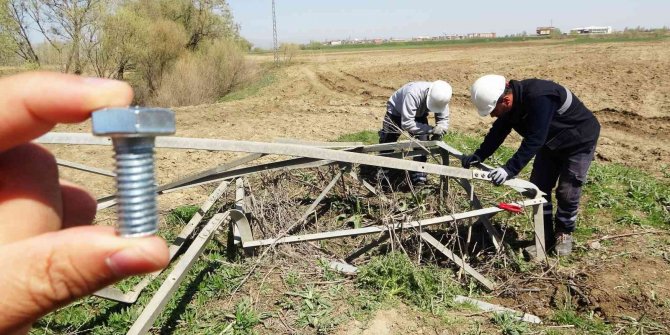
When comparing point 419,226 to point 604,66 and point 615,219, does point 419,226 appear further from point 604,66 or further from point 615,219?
point 604,66

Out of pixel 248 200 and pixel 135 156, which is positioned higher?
pixel 135 156

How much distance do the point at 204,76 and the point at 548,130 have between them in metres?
17.9

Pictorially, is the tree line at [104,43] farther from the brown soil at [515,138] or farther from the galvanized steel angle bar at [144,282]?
the galvanized steel angle bar at [144,282]

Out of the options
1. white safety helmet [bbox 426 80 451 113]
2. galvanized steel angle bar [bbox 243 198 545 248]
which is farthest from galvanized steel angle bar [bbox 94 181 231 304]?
white safety helmet [bbox 426 80 451 113]

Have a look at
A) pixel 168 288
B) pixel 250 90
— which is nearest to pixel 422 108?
pixel 168 288

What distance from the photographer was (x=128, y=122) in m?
0.55

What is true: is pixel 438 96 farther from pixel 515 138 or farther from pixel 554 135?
pixel 515 138

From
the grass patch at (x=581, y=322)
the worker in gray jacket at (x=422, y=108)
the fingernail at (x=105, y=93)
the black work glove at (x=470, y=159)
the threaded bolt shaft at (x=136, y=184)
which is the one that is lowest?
the grass patch at (x=581, y=322)

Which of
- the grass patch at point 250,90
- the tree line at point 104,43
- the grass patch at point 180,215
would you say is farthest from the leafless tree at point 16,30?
the grass patch at point 180,215

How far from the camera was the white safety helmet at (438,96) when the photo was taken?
6.46m

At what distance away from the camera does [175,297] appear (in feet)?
13.3

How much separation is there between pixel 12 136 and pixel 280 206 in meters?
4.47

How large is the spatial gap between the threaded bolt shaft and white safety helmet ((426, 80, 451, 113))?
6.14 metres

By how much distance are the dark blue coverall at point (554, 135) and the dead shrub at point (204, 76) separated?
15361mm
